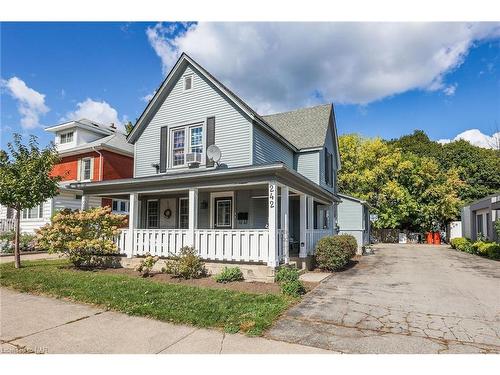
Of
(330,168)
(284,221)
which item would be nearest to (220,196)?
(284,221)

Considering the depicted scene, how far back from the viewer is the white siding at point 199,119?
12820 mm

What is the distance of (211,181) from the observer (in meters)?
10.9

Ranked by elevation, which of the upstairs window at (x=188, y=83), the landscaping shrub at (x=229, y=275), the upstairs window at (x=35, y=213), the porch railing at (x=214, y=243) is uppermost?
→ the upstairs window at (x=188, y=83)

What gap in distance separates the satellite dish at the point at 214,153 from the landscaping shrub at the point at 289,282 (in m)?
5.05

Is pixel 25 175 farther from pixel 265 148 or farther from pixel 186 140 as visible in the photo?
pixel 265 148

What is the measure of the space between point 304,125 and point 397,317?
43.4ft

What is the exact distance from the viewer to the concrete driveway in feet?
16.4

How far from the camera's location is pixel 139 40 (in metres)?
→ 11.2

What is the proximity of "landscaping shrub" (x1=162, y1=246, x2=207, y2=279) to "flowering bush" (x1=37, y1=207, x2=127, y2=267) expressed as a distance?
304 centimetres

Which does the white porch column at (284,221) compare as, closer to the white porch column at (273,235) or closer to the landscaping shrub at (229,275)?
the white porch column at (273,235)

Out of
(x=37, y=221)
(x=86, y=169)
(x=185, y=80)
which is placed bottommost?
(x=37, y=221)

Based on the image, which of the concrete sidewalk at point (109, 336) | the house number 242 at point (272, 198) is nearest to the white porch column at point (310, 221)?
the house number 242 at point (272, 198)

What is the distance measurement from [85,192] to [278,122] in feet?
36.4

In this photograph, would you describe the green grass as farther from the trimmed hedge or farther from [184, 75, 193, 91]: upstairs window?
the trimmed hedge
